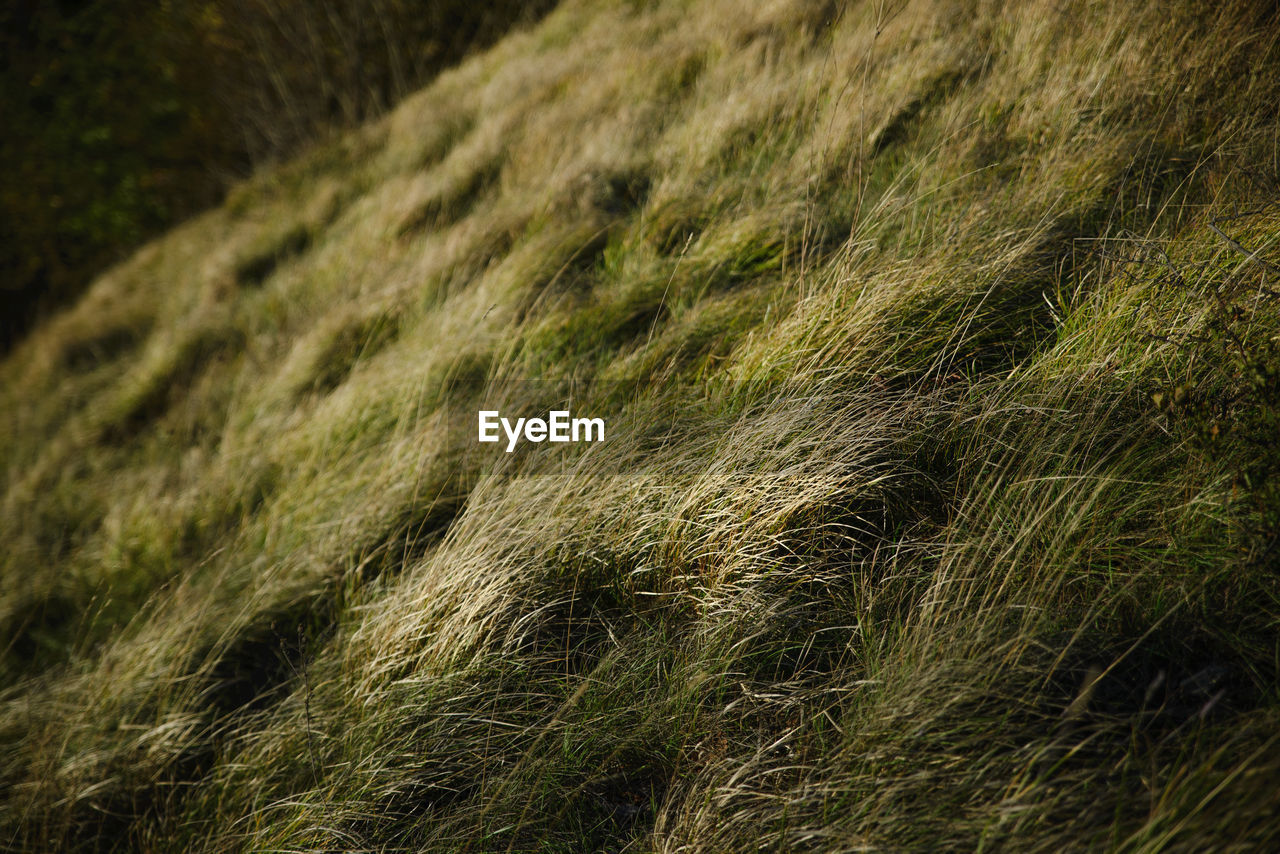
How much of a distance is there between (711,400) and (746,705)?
0.94 metres

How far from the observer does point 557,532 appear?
1.87 meters

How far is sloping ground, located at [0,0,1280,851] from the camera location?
124 centimetres

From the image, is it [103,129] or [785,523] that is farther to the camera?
[103,129]

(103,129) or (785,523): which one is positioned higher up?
(103,129)

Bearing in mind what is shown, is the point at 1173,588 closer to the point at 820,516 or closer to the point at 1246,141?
the point at 820,516

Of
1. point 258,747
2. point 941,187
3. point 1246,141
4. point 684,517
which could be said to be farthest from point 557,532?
point 1246,141

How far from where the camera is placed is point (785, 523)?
64.0 inches

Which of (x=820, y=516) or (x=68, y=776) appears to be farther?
(x=68, y=776)

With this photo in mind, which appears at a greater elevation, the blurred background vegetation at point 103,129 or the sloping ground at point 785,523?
the blurred background vegetation at point 103,129

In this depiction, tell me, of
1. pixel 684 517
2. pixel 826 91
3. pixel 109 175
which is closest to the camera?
pixel 684 517

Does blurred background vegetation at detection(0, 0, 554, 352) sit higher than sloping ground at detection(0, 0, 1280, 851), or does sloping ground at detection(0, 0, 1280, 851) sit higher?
blurred background vegetation at detection(0, 0, 554, 352)

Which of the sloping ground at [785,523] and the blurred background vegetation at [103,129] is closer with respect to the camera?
the sloping ground at [785,523]

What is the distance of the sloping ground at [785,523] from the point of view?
1.24m

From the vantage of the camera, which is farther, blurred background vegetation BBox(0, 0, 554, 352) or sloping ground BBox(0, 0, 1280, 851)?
blurred background vegetation BBox(0, 0, 554, 352)
